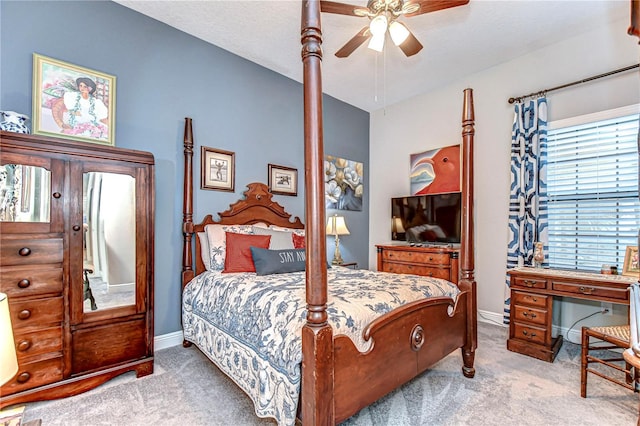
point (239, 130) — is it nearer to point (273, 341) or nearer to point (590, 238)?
point (273, 341)

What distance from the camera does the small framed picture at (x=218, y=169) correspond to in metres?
3.18

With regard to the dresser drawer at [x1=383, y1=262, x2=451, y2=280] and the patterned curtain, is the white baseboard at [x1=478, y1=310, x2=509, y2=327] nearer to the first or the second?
the patterned curtain

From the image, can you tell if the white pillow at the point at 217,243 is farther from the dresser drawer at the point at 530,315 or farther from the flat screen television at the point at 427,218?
the dresser drawer at the point at 530,315

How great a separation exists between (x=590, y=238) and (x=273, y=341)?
10.2 feet

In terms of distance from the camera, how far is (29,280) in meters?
1.90

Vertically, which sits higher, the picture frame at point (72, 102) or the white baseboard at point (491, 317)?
the picture frame at point (72, 102)

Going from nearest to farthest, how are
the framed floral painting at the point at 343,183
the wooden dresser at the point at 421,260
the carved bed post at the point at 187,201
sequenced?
1. the carved bed post at the point at 187,201
2. the wooden dresser at the point at 421,260
3. the framed floral painting at the point at 343,183

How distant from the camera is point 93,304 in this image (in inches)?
84.4

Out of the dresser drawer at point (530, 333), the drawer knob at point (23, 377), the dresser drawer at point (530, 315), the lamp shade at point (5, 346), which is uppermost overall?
the lamp shade at point (5, 346)

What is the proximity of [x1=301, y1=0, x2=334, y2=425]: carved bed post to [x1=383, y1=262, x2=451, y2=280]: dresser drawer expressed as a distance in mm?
2544

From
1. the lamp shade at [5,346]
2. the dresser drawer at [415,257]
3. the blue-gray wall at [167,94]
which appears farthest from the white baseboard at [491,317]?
the lamp shade at [5,346]

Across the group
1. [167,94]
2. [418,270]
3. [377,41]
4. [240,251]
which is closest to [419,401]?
[240,251]

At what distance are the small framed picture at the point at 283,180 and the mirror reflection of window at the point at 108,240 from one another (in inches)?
65.6

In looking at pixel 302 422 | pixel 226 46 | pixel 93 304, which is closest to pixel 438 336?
pixel 302 422
